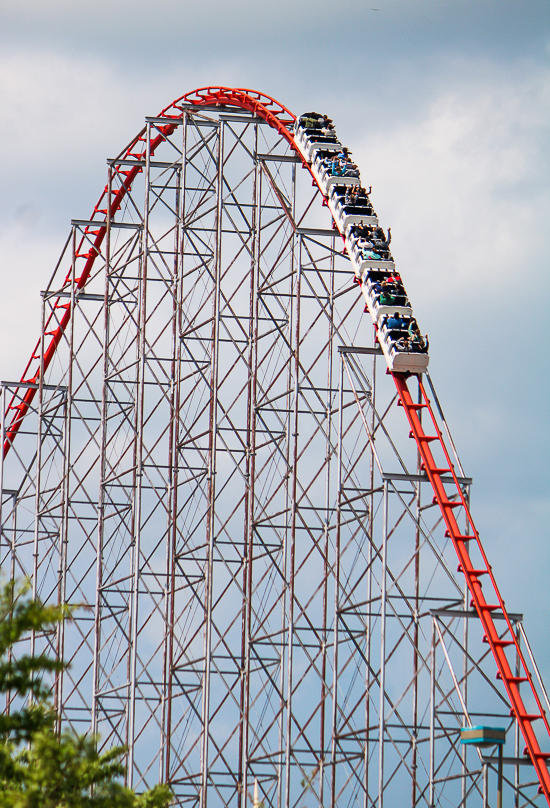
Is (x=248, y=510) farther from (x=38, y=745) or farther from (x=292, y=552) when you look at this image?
(x=38, y=745)

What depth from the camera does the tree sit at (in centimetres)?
1595

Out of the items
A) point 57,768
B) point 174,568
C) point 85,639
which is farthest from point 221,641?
point 57,768

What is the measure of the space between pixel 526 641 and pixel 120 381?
12.8m

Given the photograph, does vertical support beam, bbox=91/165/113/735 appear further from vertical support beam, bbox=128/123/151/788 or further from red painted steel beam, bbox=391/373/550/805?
red painted steel beam, bbox=391/373/550/805

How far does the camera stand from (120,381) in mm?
34438

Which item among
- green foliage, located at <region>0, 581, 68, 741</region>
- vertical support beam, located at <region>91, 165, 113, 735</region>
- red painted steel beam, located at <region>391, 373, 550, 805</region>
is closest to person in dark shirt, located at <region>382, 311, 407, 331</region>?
red painted steel beam, located at <region>391, 373, 550, 805</region>

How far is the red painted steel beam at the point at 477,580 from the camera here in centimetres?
2338

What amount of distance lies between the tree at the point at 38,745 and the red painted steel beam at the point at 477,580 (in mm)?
6869

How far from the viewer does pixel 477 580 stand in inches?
979

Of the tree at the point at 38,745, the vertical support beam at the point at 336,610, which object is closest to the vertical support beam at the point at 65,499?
the vertical support beam at the point at 336,610

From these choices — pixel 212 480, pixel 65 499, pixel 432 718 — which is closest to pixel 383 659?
pixel 432 718

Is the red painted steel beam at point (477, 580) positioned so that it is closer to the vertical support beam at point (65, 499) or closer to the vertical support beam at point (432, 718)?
the vertical support beam at point (432, 718)

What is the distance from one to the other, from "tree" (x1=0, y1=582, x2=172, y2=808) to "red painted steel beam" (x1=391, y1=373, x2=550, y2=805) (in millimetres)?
6869

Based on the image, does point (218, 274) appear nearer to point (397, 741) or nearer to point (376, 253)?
point (376, 253)
